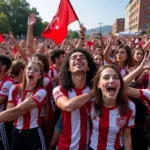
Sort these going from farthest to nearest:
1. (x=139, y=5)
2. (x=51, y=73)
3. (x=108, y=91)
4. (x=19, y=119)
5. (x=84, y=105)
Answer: (x=139, y=5)
(x=51, y=73)
(x=19, y=119)
(x=84, y=105)
(x=108, y=91)

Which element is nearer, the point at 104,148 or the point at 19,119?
the point at 104,148

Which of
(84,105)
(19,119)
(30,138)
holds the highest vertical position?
(84,105)

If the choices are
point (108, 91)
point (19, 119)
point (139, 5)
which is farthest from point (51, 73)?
point (139, 5)

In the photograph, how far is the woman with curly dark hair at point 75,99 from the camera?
2.59m

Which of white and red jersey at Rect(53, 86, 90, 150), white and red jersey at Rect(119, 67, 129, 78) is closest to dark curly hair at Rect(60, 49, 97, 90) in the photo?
white and red jersey at Rect(53, 86, 90, 150)

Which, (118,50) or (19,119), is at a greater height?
(118,50)

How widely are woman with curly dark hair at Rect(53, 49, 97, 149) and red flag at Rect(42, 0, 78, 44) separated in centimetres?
308

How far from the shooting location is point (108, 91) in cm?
251

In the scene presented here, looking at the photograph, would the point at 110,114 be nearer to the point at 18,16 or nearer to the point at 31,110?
the point at 31,110

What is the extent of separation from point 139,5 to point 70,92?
96657mm

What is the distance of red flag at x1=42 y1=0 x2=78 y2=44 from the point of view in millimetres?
6047

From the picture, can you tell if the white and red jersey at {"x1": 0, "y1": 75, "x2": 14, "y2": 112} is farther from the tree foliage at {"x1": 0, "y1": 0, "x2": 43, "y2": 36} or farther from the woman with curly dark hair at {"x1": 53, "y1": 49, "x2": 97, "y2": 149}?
the tree foliage at {"x1": 0, "y1": 0, "x2": 43, "y2": 36}

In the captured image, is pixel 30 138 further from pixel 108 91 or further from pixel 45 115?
pixel 108 91

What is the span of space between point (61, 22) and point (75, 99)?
13.4 ft
